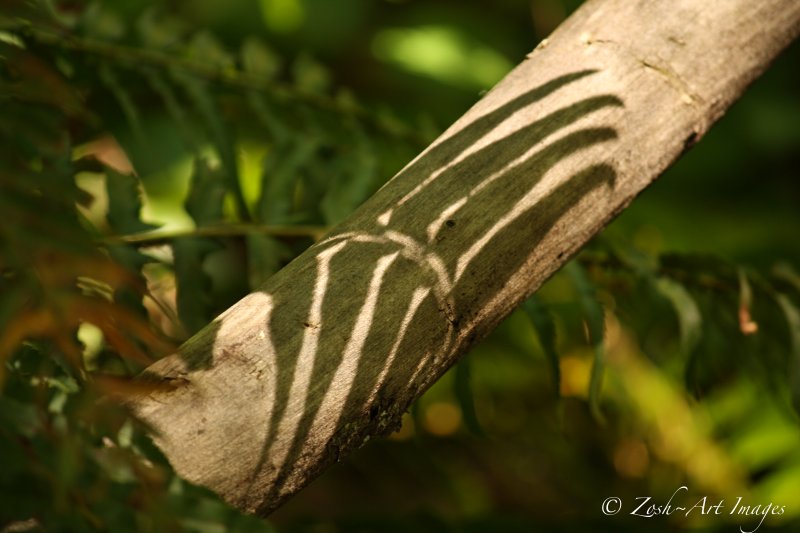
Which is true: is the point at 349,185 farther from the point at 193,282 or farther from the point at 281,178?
the point at 193,282

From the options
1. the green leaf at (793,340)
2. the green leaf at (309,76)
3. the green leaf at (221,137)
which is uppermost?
the green leaf at (309,76)

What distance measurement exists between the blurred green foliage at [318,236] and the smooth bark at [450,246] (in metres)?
0.06

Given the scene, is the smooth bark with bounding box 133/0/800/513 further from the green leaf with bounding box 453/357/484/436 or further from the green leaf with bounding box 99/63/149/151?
the green leaf with bounding box 99/63/149/151

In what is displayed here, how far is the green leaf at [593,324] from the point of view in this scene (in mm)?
749

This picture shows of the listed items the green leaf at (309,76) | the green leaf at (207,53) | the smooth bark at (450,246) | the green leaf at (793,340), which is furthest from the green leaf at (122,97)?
the green leaf at (793,340)

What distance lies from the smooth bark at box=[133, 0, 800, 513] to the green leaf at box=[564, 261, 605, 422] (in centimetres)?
22

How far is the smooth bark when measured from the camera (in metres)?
0.48

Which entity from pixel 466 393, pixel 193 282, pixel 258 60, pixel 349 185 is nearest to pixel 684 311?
pixel 466 393

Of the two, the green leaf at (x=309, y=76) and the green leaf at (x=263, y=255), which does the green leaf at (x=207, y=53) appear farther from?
the green leaf at (x=263, y=255)

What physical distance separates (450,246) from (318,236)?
35 centimetres

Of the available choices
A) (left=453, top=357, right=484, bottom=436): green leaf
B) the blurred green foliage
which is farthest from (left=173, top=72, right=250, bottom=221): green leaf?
(left=453, top=357, right=484, bottom=436): green leaf

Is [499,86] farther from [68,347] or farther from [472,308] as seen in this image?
[68,347]

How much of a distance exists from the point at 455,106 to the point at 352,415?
1.47 meters

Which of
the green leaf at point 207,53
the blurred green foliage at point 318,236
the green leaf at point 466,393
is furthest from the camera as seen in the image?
the green leaf at point 207,53
